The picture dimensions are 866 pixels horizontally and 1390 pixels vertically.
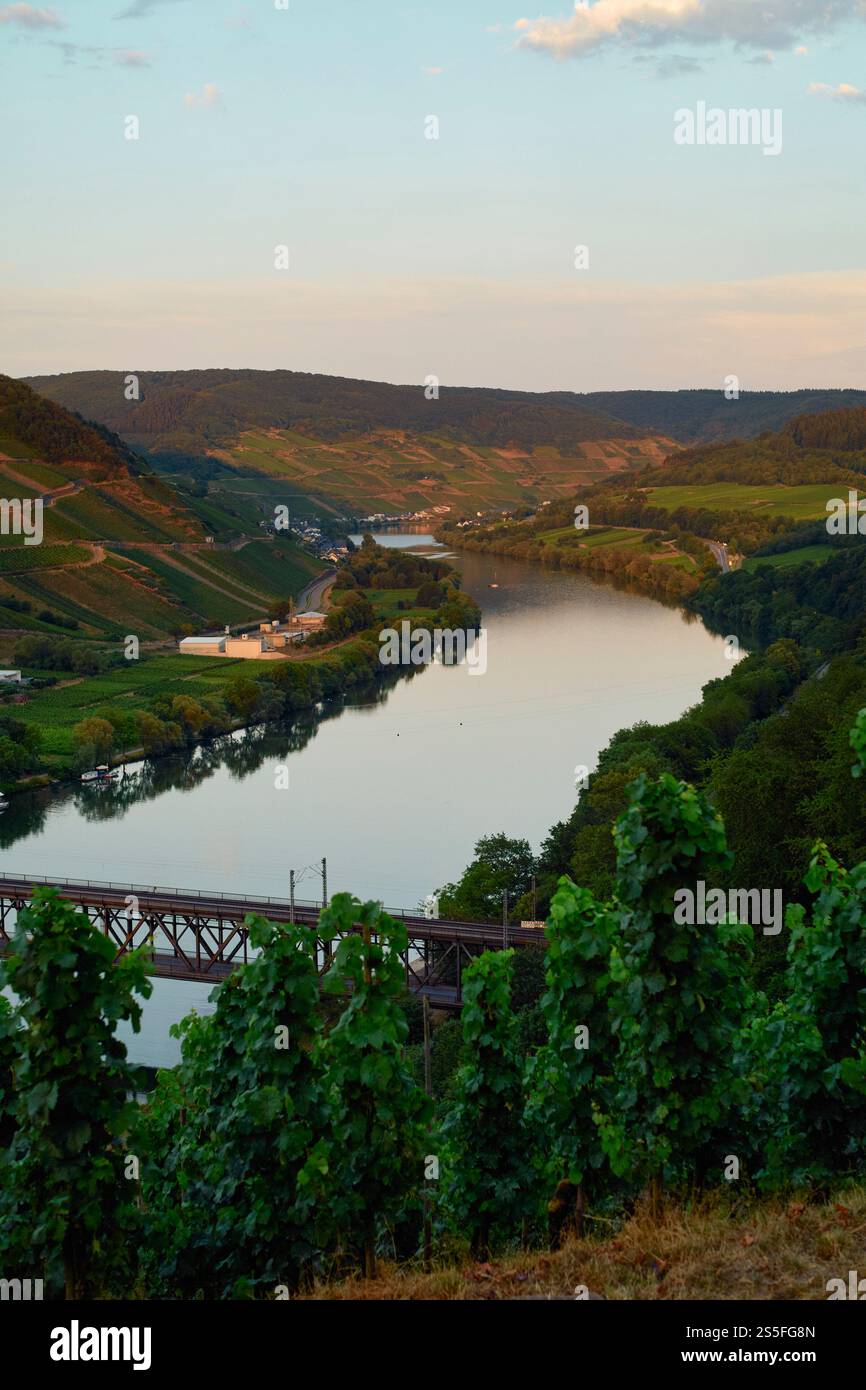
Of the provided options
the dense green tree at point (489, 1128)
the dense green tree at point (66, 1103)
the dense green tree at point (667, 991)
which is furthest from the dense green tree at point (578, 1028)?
the dense green tree at point (66, 1103)

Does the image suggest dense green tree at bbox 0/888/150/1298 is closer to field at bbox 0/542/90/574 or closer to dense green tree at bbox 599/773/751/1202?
dense green tree at bbox 599/773/751/1202

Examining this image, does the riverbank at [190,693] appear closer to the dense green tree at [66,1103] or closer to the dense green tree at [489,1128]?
the dense green tree at [489,1128]

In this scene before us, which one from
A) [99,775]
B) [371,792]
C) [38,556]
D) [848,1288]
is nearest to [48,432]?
[38,556]
